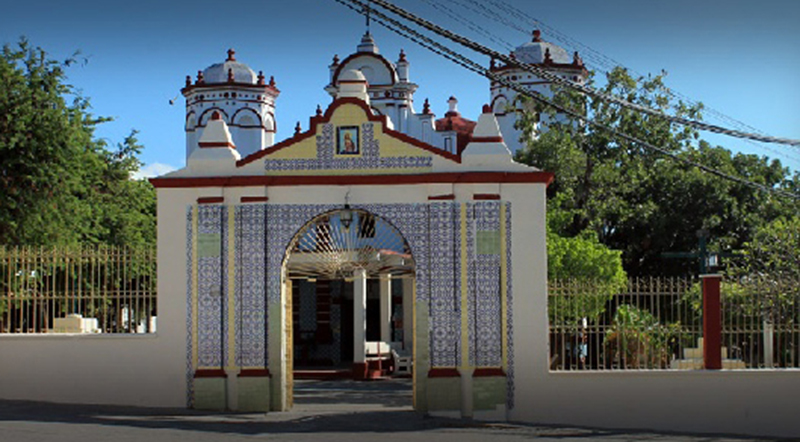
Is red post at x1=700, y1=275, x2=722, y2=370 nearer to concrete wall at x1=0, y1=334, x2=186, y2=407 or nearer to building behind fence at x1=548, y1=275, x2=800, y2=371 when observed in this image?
building behind fence at x1=548, y1=275, x2=800, y2=371

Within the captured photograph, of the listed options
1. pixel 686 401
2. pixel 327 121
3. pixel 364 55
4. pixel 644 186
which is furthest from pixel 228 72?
pixel 686 401

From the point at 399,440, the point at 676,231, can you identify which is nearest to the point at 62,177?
the point at 399,440

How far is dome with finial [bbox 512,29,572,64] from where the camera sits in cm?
3309

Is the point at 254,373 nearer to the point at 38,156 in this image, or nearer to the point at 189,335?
the point at 189,335

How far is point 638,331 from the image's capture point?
603 inches

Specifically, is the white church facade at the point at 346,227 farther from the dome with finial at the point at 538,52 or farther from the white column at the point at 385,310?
the dome with finial at the point at 538,52

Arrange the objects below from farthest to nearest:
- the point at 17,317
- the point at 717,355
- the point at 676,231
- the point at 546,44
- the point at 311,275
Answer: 1. the point at 546,44
2. the point at 676,231
3. the point at 311,275
4. the point at 17,317
5. the point at 717,355

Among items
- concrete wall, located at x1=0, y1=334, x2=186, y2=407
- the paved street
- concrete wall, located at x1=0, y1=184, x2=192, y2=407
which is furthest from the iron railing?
→ concrete wall, located at x1=0, y1=334, x2=186, y2=407

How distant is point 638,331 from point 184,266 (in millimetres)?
6147

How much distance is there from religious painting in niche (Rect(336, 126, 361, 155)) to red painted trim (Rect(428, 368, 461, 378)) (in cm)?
312

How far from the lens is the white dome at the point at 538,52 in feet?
109

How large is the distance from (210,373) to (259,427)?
63.1 inches

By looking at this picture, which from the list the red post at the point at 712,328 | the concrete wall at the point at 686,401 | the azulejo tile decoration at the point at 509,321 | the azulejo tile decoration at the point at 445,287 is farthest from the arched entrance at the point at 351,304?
the red post at the point at 712,328

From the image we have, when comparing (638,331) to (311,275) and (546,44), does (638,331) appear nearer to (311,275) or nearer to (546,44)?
(311,275)
